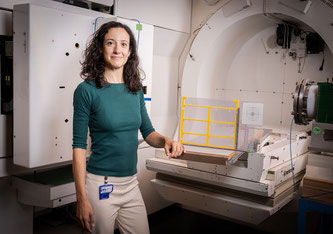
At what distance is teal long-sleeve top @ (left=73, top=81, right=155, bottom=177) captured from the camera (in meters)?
1.66

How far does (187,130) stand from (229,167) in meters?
0.40

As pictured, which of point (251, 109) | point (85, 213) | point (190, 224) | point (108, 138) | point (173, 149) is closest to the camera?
point (85, 213)

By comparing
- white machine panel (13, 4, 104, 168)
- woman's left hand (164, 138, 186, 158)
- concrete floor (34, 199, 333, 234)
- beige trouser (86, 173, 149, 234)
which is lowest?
concrete floor (34, 199, 333, 234)

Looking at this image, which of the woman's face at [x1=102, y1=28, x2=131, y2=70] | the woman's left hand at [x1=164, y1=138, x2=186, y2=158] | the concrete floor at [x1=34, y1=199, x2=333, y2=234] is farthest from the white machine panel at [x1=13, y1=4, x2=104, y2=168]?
the concrete floor at [x1=34, y1=199, x2=333, y2=234]

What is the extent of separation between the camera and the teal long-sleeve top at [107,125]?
1.66 metres

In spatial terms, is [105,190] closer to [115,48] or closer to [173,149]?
[173,149]

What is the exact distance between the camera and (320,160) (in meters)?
2.80

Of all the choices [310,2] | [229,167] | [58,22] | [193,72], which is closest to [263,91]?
[193,72]

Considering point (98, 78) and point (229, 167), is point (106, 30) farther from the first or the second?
point (229, 167)

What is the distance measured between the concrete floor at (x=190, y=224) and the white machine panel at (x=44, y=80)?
1.28 m

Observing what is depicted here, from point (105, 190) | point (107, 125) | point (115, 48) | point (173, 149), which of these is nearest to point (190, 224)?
point (173, 149)

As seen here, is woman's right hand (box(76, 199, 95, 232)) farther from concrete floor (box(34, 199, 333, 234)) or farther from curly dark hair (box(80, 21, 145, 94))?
concrete floor (box(34, 199, 333, 234))

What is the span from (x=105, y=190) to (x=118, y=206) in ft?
0.40

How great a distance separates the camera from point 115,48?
5.87 feet
